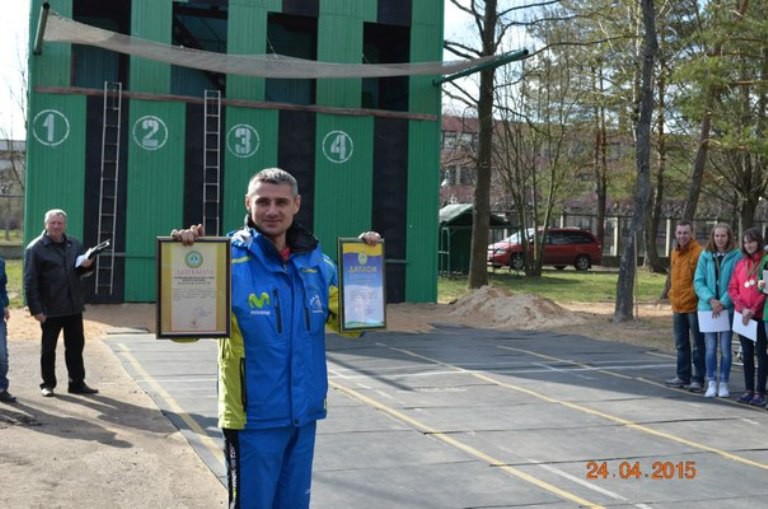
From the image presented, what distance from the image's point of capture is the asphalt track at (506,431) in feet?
20.8

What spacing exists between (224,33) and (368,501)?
67.3 feet

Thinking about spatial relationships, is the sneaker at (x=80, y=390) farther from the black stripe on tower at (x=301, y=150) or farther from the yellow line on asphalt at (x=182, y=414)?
the black stripe on tower at (x=301, y=150)

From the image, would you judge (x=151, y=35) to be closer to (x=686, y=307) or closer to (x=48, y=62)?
(x=48, y=62)

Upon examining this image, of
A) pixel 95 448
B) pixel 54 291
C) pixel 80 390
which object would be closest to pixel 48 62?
pixel 54 291

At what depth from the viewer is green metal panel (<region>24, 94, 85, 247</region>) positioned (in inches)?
751

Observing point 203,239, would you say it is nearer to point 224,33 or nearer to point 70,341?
point 70,341

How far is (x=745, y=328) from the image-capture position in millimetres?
9797

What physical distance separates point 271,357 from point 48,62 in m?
17.1

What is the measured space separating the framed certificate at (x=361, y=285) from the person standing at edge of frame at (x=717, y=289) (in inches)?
251

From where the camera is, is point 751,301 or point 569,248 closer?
point 751,301

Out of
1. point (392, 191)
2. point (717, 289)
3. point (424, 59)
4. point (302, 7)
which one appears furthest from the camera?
point (424, 59)

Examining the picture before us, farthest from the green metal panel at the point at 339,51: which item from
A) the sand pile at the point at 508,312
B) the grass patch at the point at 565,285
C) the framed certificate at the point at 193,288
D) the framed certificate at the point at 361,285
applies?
the framed certificate at the point at 193,288

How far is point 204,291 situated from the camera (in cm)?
409

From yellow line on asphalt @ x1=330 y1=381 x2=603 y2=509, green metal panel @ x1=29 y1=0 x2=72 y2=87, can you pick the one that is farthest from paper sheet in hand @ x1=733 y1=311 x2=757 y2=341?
green metal panel @ x1=29 y1=0 x2=72 y2=87
